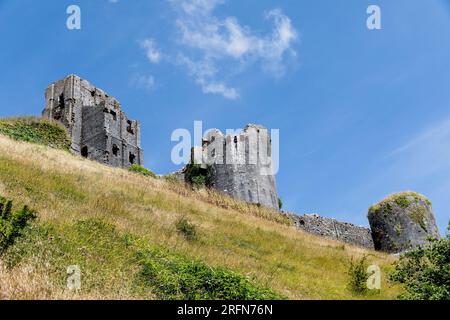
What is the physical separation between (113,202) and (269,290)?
7647mm

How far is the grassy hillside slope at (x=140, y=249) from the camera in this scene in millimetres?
9367

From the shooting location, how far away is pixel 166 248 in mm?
12852

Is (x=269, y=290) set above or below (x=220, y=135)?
below

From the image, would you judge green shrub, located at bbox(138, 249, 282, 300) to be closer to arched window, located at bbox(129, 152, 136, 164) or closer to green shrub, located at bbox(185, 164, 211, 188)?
green shrub, located at bbox(185, 164, 211, 188)

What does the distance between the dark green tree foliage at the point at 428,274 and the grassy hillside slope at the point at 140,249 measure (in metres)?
1.09

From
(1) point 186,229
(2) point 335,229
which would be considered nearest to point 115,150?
(2) point 335,229

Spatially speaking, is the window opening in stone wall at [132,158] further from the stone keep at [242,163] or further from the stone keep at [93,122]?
the stone keep at [242,163]

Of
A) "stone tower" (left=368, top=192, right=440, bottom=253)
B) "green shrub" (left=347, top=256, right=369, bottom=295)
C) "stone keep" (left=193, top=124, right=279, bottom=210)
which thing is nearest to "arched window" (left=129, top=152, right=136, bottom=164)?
"stone keep" (left=193, top=124, right=279, bottom=210)

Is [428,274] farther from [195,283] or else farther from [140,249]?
[140,249]

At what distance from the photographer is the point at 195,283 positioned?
10.0 m

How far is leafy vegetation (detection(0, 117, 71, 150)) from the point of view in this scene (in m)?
33.2

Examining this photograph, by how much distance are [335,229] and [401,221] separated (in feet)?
22.7
